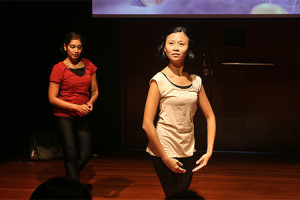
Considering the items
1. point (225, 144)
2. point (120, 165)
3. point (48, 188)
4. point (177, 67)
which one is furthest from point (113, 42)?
point (48, 188)

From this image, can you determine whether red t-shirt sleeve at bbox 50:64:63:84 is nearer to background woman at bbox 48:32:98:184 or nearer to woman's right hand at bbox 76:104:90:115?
background woman at bbox 48:32:98:184

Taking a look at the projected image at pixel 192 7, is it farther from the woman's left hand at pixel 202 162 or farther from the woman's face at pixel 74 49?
the woman's left hand at pixel 202 162

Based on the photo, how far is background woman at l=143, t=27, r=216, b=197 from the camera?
1922 millimetres

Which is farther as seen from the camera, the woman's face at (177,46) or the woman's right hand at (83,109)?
the woman's right hand at (83,109)

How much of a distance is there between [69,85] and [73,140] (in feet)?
1.40

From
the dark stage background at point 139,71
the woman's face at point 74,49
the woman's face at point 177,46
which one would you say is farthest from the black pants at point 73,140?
the dark stage background at point 139,71

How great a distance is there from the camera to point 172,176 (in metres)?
2.00

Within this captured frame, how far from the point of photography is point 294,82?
15.7ft

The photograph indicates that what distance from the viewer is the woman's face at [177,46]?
2.00 meters

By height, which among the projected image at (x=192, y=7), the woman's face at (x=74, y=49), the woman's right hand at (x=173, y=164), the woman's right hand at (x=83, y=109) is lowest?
the woman's right hand at (x=173, y=164)

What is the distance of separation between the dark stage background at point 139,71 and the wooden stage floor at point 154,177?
1.33ft

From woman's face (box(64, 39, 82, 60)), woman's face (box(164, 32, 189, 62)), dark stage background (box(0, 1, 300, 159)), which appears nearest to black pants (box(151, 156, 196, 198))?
woman's face (box(164, 32, 189, 62))

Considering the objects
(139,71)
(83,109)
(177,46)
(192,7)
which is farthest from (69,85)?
(139,71)

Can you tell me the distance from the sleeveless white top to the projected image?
2.26 meters
